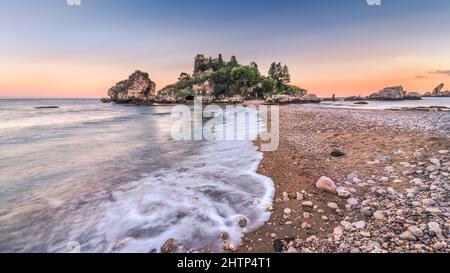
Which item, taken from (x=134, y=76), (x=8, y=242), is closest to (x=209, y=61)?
(x=134, y=76)

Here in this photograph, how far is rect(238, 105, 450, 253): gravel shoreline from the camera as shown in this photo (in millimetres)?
2844

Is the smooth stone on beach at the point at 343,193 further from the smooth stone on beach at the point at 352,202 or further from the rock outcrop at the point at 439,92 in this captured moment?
the rock outcrop at the point at 439,92

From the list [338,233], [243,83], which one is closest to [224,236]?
[338,233]

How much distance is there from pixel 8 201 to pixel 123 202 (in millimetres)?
2868

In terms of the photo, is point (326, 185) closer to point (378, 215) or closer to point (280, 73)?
point (378, 215)

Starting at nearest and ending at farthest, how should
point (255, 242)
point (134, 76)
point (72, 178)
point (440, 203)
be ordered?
1. point (255, 242)
2. point (440, 203)
3. point (72, 178)
4. point (134, 76)

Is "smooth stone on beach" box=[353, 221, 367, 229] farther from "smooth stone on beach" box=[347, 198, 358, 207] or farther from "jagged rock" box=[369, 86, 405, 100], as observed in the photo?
"jagged rock" box=[369, 86, 405, 100]

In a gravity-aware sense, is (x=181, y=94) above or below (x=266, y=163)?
above

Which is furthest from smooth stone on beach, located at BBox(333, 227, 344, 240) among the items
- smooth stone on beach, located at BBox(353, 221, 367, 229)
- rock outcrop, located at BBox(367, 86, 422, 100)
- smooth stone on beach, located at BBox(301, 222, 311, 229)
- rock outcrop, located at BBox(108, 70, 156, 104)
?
rock outcrop, located at BBox(108, 70, 156, 104)

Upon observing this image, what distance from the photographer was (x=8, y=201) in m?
5.17

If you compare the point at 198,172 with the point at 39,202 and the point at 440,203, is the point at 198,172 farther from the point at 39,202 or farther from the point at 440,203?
the point at 440,203

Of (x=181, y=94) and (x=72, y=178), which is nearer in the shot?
(x=72, y=178)
